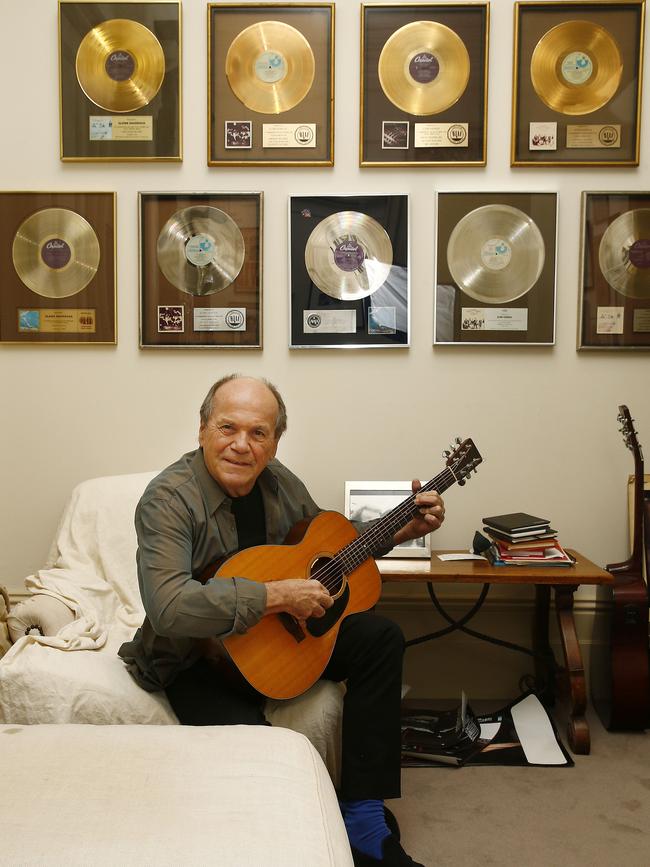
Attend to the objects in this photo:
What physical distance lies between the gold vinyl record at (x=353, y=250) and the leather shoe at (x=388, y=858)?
6.11 feet

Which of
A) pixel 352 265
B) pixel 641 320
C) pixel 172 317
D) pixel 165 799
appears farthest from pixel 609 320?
pixel 165 799

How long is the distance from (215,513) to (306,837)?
3.11 feet

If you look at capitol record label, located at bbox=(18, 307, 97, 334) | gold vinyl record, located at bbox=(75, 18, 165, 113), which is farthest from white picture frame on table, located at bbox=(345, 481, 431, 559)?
gold vinyl record, located at bbox=(75, 18, 165, 113)

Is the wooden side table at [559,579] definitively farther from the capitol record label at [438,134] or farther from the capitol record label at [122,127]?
the capitol record label at [122,127]

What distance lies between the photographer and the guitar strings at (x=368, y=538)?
1.93 meters

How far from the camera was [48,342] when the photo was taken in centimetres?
289

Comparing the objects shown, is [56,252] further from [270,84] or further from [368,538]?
[368,538]

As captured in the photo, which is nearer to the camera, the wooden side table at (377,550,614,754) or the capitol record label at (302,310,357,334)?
the wooden side table at (377,550,614,754)

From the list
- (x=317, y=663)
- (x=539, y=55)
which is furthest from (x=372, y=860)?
(x=539, y=55)

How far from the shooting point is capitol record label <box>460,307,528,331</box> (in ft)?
9.36

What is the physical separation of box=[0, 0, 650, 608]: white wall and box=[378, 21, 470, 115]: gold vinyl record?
16cm

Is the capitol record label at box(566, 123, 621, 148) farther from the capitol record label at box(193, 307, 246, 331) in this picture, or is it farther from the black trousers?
the black trousers

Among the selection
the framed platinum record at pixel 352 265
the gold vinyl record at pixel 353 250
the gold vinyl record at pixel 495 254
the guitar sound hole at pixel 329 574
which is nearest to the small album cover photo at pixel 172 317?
the framed platinum record at pixel 352 265

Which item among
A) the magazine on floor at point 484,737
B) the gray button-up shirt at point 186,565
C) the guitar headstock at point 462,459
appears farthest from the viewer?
the magazine on floor at point 484,737
